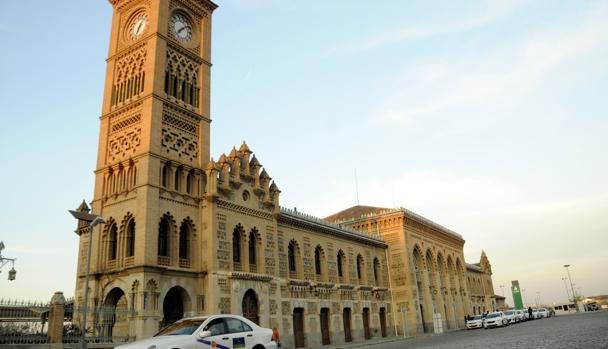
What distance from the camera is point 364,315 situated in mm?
39656

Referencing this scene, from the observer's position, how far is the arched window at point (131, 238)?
2411 cm

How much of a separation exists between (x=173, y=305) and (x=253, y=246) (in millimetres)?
6222

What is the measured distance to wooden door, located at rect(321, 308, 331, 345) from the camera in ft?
112

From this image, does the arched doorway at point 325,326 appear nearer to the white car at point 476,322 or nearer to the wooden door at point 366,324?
the wooden door at point 366,324

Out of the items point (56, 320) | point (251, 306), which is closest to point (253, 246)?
point (251, 306)

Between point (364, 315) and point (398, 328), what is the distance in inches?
211

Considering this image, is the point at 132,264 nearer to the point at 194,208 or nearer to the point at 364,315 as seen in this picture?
the point at 194,208

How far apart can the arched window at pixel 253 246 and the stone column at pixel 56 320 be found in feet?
39.5

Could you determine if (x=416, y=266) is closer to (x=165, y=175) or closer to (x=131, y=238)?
(x=165, y=175)

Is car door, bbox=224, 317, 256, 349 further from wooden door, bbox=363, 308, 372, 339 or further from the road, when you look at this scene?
wooden door, bbox=363, 308, 372, 339

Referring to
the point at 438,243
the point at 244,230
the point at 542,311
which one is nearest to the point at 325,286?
the point at 244,230

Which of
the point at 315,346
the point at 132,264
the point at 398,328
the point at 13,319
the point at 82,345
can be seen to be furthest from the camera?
the point at 398,328

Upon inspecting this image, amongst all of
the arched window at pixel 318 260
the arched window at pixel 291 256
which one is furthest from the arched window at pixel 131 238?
the arched window at pixel 318 260

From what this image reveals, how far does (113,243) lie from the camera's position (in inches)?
989
